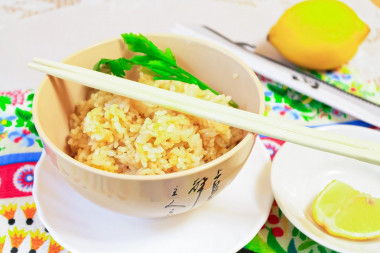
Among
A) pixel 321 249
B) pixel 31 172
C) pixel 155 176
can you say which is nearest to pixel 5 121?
pixel 31 172

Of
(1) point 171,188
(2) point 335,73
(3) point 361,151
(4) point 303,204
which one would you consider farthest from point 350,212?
(2) point 335,73

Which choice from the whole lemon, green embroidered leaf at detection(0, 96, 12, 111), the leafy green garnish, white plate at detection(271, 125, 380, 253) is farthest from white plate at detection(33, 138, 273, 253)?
the whole lemon

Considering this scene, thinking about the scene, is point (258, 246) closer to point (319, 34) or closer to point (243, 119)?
point (243, 119)

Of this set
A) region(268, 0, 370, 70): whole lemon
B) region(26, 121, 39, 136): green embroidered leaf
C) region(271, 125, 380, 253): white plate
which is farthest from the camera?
region(268, 0, 370, 70): whole lemon

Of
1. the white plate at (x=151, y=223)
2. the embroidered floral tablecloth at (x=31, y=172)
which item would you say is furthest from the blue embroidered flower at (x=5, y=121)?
the white plate at (x=151, y=223)

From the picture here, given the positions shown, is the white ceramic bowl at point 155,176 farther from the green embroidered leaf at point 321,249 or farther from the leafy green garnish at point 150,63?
the green embroidered leaf at point 321,249

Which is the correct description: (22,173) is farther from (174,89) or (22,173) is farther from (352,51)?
(352,51)

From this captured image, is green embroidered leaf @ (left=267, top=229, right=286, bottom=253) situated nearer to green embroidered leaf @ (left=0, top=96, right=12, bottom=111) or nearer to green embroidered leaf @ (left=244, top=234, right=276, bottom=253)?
green embroidered leaf @ (left=244, top=234, right=276, bottom=253)
